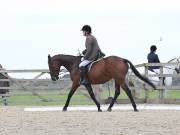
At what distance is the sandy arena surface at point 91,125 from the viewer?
11.3 m

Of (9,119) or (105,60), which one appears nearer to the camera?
(9,119)

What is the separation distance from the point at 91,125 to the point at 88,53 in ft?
16.8

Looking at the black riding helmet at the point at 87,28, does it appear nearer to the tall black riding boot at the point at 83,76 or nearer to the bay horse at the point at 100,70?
the bay horse at the point at 100,70

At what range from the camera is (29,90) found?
2295cm

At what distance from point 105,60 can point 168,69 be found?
540 centimetres

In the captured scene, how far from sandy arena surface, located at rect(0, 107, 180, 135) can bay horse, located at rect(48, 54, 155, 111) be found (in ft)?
8.74

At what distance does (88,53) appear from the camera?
1725 cm

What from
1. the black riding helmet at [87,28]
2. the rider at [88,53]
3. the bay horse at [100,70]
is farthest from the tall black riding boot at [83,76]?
the black riding helmet at [87,28]

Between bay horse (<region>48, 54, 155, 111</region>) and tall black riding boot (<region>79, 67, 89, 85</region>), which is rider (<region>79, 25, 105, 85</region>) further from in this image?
bay horse (<region>48, 54, 155, 111</region>)

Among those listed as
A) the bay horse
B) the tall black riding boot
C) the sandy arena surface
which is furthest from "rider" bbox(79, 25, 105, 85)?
the sandy arena surface

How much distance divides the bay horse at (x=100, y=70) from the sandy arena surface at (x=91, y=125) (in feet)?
8.74

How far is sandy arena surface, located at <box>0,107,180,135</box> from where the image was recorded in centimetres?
1130

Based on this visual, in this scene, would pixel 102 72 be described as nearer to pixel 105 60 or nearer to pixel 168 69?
pixel 105 60

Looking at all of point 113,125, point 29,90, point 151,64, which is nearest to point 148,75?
point 151,64
